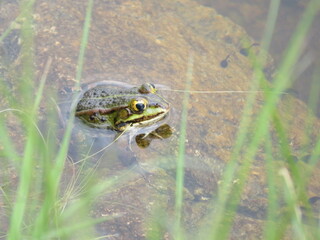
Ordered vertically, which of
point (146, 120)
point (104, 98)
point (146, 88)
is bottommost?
point (146, 120)

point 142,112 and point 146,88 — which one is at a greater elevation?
point 146,88

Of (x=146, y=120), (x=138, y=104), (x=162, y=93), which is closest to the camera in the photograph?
(x=138, y=104)

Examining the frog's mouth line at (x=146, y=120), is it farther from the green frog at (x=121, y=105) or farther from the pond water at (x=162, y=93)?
the pond water at (x=162, y=93)

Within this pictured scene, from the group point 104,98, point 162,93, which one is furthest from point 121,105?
point 162,93

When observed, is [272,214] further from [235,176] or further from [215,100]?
[215,100]

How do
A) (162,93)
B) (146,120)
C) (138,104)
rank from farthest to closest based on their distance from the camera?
(162,93), (146,120), (138,104)

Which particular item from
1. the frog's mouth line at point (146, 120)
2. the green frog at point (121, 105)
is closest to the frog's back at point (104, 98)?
the green frog at point (121, 105)

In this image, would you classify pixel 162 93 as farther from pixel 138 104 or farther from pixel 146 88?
pixel 138 104
